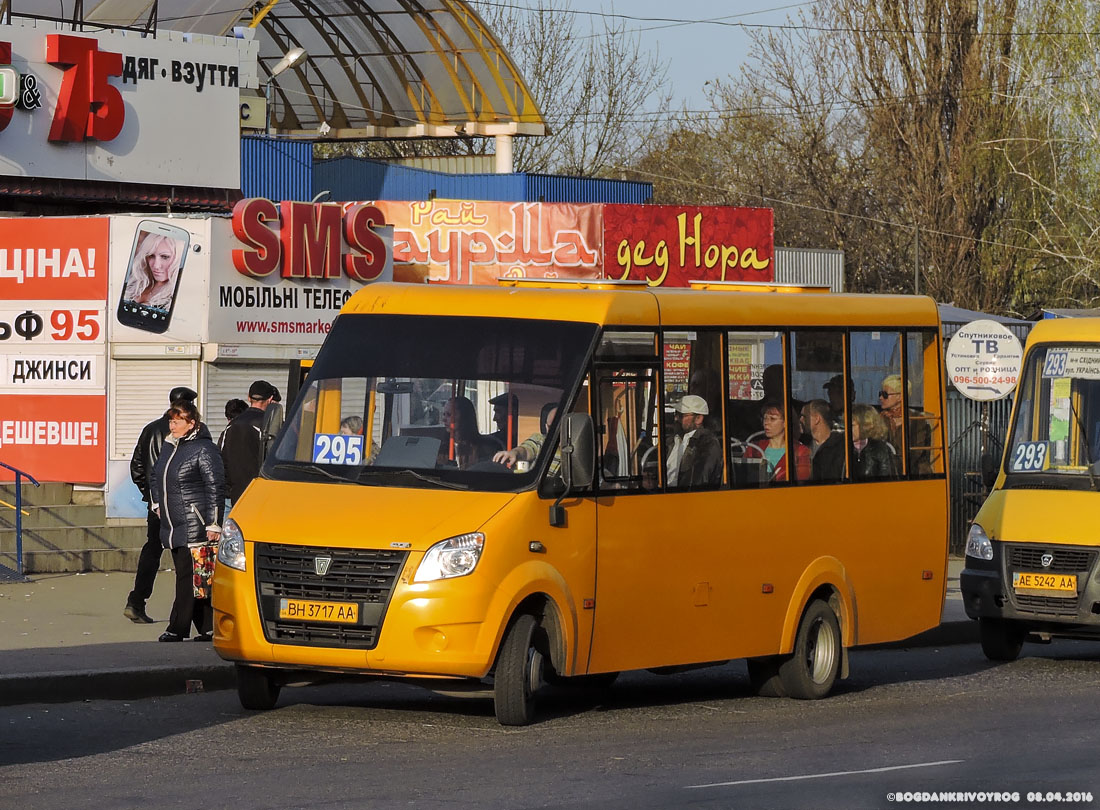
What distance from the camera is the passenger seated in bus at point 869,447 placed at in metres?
13.3

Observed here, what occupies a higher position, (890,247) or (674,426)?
(890,247)

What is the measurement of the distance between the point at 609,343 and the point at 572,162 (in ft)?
155

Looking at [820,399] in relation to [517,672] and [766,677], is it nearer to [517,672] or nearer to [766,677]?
[766,677]

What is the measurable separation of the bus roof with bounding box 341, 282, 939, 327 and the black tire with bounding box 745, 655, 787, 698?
2.12 m

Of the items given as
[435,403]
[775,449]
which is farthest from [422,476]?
[775,449]

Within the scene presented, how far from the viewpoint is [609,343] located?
11.5m

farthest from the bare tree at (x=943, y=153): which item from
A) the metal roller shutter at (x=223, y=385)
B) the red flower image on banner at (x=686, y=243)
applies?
the metal roller shutter at (x=223, y=385)

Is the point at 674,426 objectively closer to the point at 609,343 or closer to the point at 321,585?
A: the point at 609,343

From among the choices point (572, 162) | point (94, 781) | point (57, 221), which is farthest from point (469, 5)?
point (94, 781)

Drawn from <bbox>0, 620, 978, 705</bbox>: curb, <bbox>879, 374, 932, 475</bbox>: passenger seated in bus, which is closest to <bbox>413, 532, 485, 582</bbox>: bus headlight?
<bbox>0, 620, 978, 705</bbox>: curb

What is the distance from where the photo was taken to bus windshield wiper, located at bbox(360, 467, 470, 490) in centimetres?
1082

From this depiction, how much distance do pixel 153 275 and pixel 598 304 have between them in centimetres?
1158

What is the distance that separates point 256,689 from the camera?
11.4 metres

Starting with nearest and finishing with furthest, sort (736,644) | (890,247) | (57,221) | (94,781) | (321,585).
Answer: (94,781), (321,585), (736,644), (57,221), (890,247)
